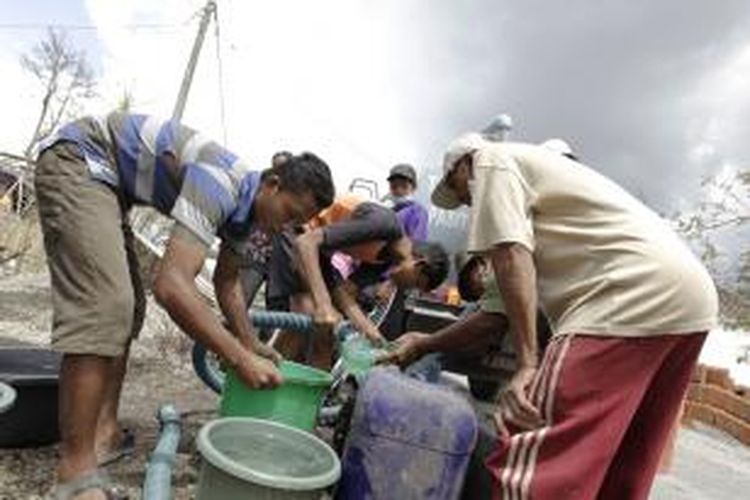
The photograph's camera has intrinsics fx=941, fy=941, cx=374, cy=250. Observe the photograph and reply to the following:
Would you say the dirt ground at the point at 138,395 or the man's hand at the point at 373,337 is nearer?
the dirt ground at the point at 138,395

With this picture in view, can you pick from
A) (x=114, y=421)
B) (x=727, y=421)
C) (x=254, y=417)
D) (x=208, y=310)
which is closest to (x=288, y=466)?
(x=254, y=417)

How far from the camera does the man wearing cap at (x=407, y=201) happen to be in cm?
575

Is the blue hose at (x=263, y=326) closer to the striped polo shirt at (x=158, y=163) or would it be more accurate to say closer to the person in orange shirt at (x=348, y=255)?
the person in orange shirt at (x=348, y=255)

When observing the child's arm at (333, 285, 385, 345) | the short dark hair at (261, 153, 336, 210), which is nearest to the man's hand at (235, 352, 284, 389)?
the short dark hair at (261, 153, 336, 210)

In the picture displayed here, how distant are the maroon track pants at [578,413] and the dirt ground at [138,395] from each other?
4.33 ft

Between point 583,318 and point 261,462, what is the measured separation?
3.32ft

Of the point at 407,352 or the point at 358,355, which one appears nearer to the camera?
the point at 407,352

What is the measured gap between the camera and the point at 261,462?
108 inches

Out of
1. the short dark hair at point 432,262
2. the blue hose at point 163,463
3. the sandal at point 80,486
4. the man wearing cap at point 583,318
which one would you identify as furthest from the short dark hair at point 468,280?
the sandal at point 80,486

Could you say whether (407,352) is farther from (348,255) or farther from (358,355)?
(348,255)

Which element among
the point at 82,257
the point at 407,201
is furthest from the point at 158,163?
the point at 407,201

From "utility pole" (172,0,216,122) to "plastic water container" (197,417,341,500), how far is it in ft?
55.4

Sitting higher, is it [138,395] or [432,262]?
[432,262]

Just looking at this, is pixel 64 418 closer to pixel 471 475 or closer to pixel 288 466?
pixel 288 466
